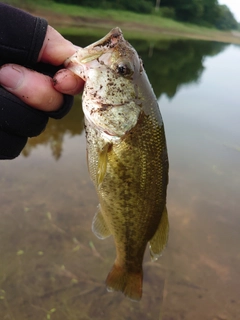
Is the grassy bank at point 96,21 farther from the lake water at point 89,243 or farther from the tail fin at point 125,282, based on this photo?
the tail fin at point 125,282

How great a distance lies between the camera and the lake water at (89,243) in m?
3.21

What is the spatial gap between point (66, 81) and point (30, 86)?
0.19 meters

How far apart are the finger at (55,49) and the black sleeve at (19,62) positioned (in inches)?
1.2

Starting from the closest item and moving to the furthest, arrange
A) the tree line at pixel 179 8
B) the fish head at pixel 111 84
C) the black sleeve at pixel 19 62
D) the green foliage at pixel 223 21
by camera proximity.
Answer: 1. the black sleeve at pixel 19 62
2. the fish head at pixel 111 84
3. the tree line at pixel 179 8
4. the green foliage at pixel 223 21

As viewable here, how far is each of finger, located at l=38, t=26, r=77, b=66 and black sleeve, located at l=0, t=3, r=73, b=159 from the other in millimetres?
32

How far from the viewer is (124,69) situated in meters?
1.86

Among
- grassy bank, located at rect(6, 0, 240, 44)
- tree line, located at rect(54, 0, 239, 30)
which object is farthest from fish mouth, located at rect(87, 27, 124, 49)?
tree line, located at rect(54, 0, 239, 30)

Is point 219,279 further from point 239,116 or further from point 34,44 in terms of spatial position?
point 239,116

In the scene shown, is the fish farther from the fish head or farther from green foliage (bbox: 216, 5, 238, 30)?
green foliage (bbox: 216, 5, 238, 30)

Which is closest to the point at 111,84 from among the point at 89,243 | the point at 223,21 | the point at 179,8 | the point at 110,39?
the point at 110,39

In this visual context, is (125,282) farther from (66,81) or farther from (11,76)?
(11,76)

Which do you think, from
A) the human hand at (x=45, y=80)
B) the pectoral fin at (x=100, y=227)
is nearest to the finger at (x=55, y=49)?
the human hand at (x=45, y=80)

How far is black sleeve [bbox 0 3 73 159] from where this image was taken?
1.64 metres

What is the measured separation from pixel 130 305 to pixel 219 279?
1.09 m
